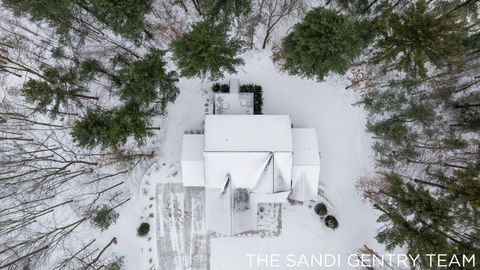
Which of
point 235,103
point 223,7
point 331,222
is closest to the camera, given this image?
point 223,7

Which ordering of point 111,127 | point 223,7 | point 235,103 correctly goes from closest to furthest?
point 111,127 < point 223,7 < point 235,103

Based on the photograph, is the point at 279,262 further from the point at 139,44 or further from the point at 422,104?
the point at 139,44

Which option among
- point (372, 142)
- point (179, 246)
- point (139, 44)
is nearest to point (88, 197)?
point (179, 246)

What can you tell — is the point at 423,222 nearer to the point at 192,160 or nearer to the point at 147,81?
the point at 192,160

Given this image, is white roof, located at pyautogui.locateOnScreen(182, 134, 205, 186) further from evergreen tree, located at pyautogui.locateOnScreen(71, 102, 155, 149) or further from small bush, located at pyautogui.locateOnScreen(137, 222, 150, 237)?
small bush, located at pyautogui.locateOnScreen(137, 222, 150, 237)

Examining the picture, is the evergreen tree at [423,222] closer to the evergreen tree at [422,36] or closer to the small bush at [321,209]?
the small bush at [321,209]

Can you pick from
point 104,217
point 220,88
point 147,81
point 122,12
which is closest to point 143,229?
point 104,217
